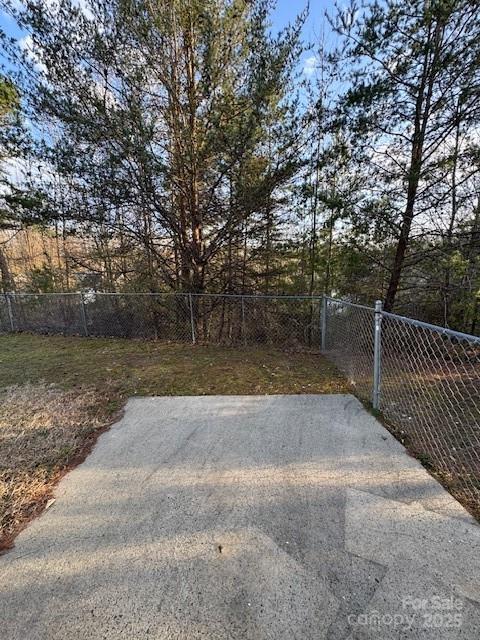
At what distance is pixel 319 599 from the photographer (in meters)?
1.20

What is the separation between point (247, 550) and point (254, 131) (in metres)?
5.22

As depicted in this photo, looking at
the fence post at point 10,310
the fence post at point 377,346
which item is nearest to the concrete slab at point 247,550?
the fence post at point 377,346

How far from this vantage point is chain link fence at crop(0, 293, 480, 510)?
241cm

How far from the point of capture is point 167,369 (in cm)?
450

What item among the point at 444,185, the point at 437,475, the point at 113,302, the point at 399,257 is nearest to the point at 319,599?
the point at 437,475

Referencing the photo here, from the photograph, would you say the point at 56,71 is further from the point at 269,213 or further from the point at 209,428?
the point at 209,428

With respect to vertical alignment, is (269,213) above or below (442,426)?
above

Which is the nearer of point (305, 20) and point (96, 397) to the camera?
point (96, 397)

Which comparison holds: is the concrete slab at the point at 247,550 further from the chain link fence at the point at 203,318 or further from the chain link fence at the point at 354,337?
the chain link fence at the point at 203,318

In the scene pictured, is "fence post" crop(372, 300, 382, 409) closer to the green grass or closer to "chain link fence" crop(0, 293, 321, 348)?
the green grass

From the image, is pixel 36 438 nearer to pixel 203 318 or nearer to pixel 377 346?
pixel 377 346

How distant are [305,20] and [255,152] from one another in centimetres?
197

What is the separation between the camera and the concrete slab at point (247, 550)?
1.14m

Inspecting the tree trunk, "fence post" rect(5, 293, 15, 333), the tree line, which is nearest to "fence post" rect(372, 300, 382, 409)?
the tree line
